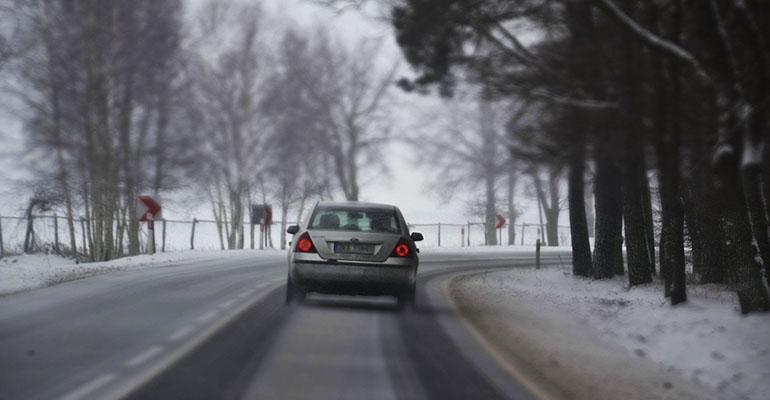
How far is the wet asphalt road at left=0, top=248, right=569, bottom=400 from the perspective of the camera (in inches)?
295

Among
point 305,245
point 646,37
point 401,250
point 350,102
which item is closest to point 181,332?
point 305,245

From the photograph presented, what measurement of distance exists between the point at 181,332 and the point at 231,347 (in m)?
1.19

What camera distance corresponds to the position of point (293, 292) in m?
14.0

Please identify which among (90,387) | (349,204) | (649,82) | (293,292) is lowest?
(90,387)

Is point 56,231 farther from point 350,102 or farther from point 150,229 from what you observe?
point 350,102

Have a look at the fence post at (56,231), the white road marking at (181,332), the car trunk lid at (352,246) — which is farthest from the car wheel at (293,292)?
the fence post at (56,231)

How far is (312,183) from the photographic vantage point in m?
48.4

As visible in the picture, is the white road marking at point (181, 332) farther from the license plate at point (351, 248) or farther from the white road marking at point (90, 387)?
the license plate at point (351, 248)

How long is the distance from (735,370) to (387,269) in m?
5.44

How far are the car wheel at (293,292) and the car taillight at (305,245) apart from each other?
509 mm

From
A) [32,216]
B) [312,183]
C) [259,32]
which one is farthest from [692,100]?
[312,183]

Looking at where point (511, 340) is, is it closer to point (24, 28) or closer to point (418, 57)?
point (418, 57)

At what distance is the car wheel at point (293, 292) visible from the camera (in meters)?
13.7

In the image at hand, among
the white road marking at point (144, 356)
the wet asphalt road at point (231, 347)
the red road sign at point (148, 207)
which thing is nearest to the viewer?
the wet asphalt road at point (231, 347)
